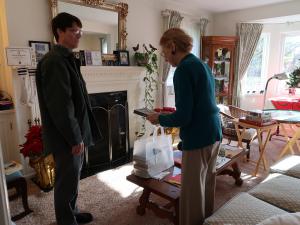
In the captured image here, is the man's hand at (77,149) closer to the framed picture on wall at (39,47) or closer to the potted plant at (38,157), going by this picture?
the potted plant at (38,157)

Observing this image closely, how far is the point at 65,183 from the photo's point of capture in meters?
1.67

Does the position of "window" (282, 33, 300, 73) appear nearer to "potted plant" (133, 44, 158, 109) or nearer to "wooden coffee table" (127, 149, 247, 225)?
"potted plant" (133, 44, 158, 109)

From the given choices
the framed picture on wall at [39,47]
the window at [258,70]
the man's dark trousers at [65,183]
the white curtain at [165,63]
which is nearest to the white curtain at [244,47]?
the window at [258,70]

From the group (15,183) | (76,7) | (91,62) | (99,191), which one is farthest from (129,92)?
(15,183)

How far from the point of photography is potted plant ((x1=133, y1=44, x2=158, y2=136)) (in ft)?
11.4

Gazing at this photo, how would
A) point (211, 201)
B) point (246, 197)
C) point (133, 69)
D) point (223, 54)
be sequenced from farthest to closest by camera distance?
point (223, 54), point (133, 69), point (211, 201), point (246, 197)

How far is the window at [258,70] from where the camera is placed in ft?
17.0

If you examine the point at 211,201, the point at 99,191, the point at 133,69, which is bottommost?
the point at 99,191

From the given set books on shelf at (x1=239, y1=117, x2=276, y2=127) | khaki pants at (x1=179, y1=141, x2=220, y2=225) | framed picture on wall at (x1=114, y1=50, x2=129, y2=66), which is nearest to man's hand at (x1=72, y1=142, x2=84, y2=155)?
khaki pants at (x1=179, y1=141, x2=220, y2=225)

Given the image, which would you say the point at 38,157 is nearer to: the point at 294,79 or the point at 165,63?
the point at 165,63

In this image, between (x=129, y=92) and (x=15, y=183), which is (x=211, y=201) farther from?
(x=129, y=92)

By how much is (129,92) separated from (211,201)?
2.16m

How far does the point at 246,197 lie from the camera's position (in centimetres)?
157

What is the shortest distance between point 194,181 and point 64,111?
0.91 meters
